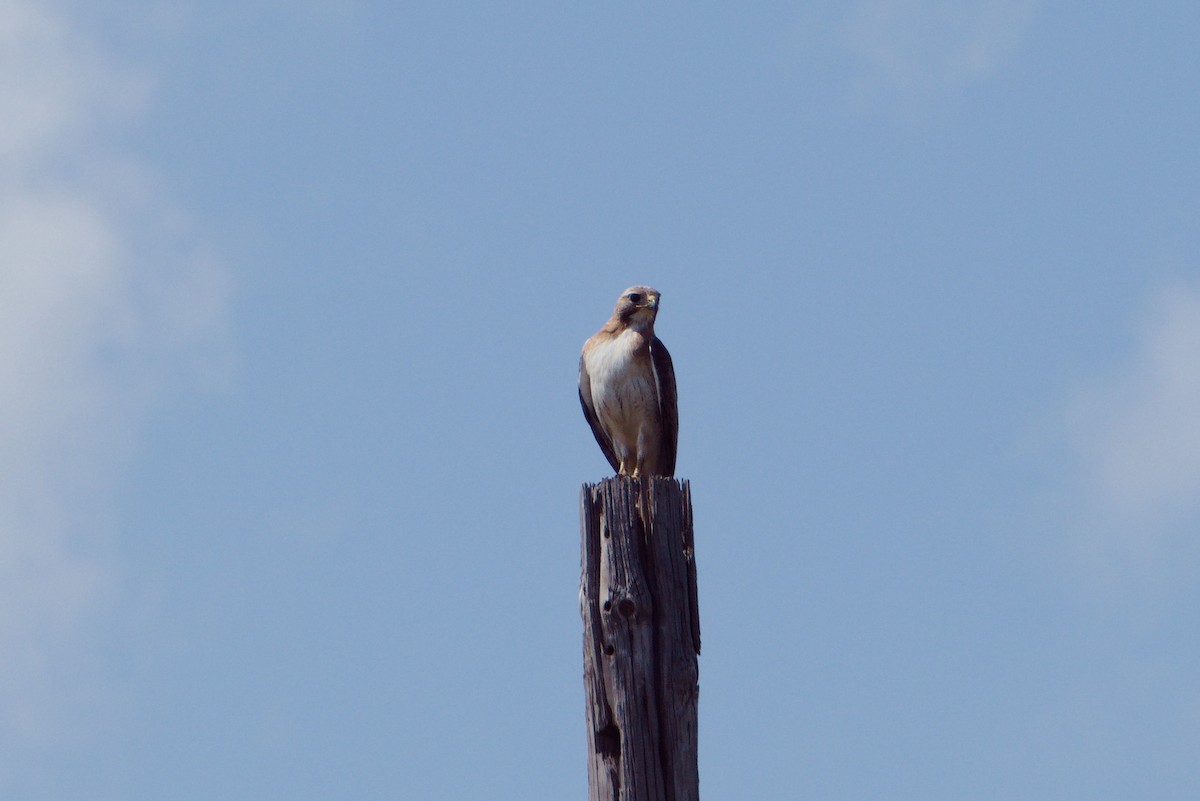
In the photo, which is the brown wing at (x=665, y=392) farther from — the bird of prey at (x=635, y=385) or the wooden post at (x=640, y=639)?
the wooden post at (x=640, y=639)

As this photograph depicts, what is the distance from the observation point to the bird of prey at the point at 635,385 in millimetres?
10016

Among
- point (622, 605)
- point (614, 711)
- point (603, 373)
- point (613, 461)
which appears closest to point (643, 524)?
point (622, 605)

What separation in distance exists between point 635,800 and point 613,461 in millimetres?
6123

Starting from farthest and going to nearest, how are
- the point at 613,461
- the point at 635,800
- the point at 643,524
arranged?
the point at 613,461 < the point at 643,524 < the point at 635,800

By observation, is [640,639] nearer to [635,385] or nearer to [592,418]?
[635,385]

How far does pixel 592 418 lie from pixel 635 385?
2.54 ft

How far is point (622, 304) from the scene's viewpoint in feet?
33.7

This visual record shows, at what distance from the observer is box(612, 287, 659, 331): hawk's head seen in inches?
401

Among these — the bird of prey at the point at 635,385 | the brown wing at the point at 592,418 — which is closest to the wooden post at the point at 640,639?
the bird of prey at the point at 635,385

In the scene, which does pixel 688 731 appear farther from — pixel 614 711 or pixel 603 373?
pixel 603 373

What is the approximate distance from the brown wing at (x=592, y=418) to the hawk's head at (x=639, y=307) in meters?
0.43

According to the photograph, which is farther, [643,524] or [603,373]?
[603,373]

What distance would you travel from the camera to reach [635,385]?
9.98 metres

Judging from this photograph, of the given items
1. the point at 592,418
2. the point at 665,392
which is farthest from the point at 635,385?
the point at 592,418
